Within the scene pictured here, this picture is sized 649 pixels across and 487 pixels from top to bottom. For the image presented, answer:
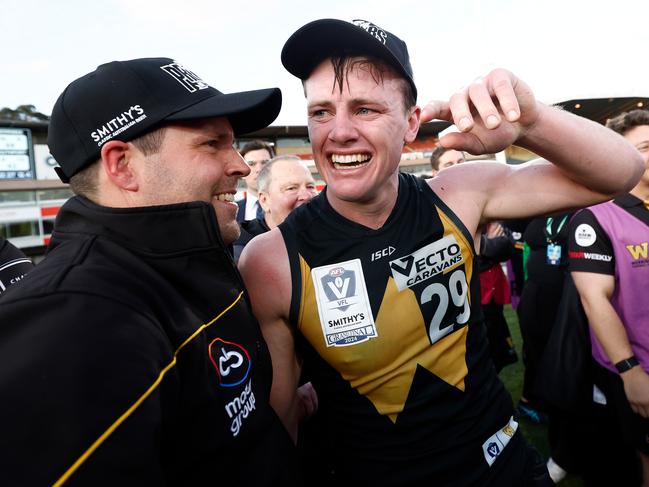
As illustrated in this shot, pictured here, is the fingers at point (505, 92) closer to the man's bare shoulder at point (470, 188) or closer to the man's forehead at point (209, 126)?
the man's bare shoulder at point (470, 188)

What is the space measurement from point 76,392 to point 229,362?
503 millimetres

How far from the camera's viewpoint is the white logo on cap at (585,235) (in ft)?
8.18

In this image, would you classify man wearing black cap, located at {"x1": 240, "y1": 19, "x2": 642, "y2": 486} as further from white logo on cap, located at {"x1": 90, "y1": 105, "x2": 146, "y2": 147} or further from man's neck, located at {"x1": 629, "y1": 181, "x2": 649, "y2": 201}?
man's neck, located at {"x1": 629, "y1": 181, "x2": 649, "y2": 201}

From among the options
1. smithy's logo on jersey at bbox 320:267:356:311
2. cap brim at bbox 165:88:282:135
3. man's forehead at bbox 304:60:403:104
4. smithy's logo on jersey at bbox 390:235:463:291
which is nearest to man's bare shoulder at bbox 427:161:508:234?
smithy's logo on jersey at bbox 390:235:463:291

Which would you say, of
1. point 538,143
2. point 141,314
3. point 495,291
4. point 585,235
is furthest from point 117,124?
point 495,291

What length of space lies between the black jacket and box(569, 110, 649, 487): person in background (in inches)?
80.9

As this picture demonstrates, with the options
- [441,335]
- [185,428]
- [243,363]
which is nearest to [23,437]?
[185,428]

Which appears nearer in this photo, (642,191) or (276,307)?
(276,307)

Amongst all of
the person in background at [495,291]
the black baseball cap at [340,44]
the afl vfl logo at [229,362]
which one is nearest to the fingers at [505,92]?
the black baseball cap at [340,44]

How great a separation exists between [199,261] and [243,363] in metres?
0.35

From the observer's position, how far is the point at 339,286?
5.27ft

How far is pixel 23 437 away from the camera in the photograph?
2.17 ft

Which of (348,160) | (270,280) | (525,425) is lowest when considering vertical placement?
(525,425)

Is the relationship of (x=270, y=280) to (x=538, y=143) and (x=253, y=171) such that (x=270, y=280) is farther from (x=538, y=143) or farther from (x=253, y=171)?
(x=253, y=171)
